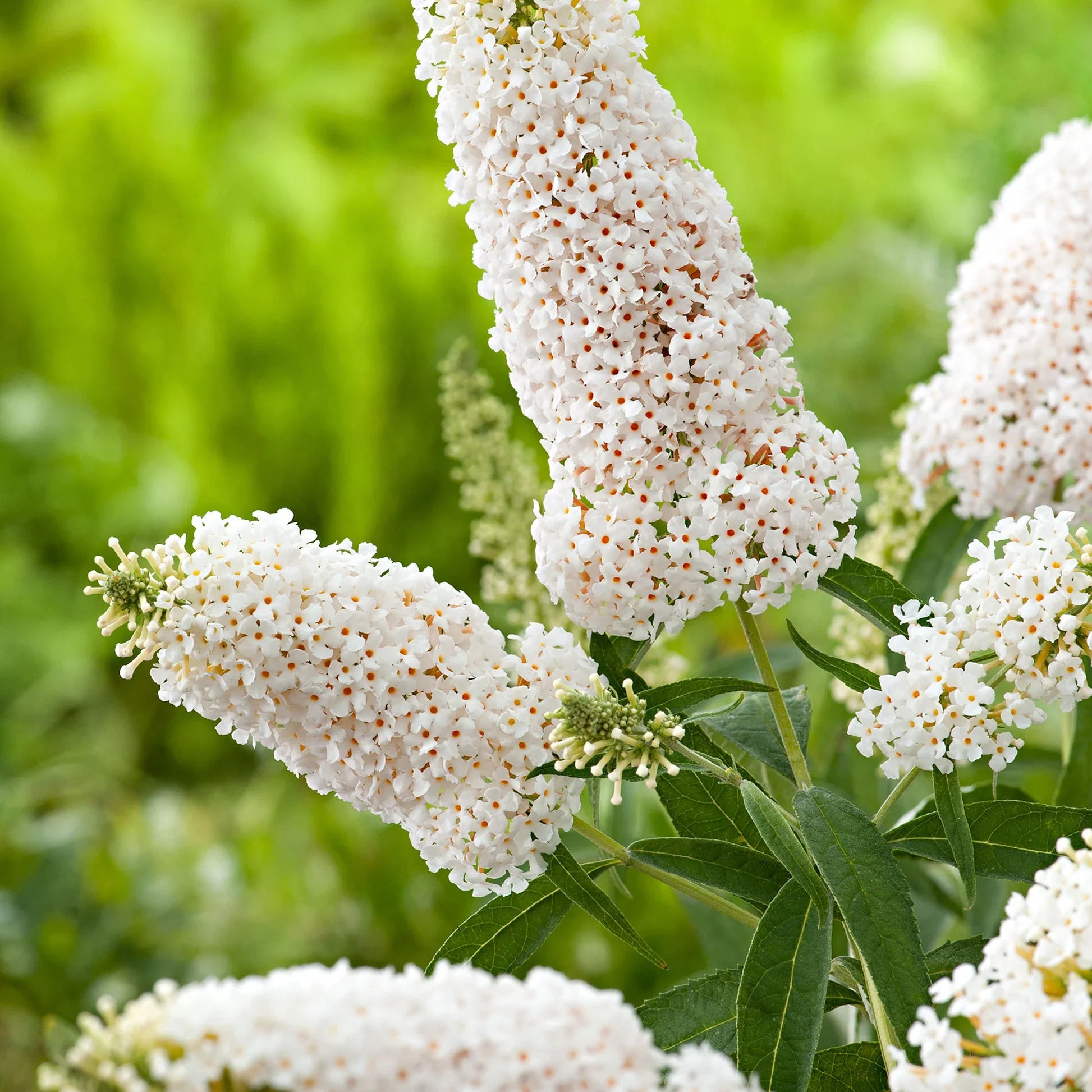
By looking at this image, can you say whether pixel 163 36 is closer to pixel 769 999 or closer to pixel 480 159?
pixel 480 159

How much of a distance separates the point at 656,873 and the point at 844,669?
0.44 ft

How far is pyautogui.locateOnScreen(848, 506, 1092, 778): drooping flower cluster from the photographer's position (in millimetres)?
544

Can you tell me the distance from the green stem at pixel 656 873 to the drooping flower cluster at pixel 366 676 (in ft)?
0.11

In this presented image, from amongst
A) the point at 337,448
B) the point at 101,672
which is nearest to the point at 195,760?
the point at 101,672

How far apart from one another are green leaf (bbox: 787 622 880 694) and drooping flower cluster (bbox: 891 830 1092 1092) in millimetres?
178

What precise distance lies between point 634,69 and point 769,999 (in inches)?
16.4

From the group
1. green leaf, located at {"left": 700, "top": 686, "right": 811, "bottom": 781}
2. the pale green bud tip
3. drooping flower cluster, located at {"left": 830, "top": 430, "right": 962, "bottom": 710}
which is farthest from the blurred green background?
the pale green bud tip

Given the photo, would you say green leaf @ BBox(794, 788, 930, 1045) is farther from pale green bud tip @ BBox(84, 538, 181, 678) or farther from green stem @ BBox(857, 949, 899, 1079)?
pale green bud tip @ BBox(84, 538, 181, 678)

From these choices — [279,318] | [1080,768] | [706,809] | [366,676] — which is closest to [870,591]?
[706,809]

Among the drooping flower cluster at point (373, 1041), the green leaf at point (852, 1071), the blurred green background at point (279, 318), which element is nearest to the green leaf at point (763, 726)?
the green leaf at point (852, 1071)

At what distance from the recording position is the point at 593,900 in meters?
0.61

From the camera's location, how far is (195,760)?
8.84 feet

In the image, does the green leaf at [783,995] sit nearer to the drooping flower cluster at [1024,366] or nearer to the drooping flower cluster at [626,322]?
the drooping flower cluster at [626,322]

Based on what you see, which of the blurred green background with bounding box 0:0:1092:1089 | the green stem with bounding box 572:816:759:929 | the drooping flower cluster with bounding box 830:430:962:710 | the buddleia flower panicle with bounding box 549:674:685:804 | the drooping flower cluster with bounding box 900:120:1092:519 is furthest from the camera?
the blurred green background with bounding box 0:0:1092:1089
